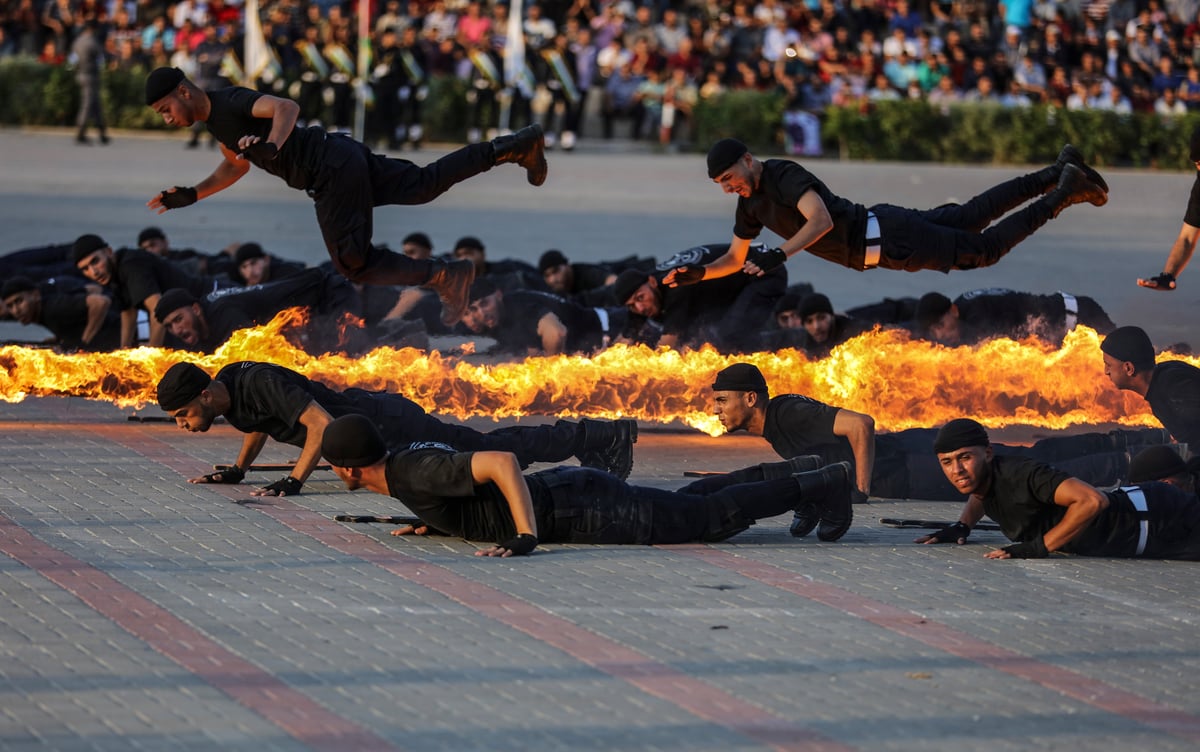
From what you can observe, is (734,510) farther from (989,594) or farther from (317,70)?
(317,70)

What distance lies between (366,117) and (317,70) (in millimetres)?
1104

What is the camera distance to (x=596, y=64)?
1160 inches

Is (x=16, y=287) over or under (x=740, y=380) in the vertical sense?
over

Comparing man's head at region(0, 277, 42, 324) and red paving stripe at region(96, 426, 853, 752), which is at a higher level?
man's head at region(0, 277, 42, 324)

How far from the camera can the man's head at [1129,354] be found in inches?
363

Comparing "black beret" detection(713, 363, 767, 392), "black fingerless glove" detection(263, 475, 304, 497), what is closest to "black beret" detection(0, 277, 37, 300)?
"black fingerless glove" detection(263, 475, 304, 497)

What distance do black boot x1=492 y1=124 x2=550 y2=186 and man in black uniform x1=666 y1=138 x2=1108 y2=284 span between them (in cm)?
126

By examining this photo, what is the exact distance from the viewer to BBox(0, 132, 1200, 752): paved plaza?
5.54m

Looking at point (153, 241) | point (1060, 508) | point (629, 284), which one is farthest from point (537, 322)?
point (1060, 508)

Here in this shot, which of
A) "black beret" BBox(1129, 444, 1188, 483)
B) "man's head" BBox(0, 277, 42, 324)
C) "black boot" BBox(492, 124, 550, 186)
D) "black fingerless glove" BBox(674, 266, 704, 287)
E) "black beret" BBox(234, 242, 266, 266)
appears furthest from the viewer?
"black beret" BBox(234, 242, 266, 266)

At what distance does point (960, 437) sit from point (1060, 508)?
578 millimetres

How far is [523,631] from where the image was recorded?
6.57 meters

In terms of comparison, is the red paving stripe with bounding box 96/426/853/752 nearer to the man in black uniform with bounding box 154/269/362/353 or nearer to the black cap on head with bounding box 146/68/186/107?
the black cap on head with bounding box 146/68/186/107

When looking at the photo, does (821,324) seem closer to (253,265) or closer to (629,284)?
(629,284)
